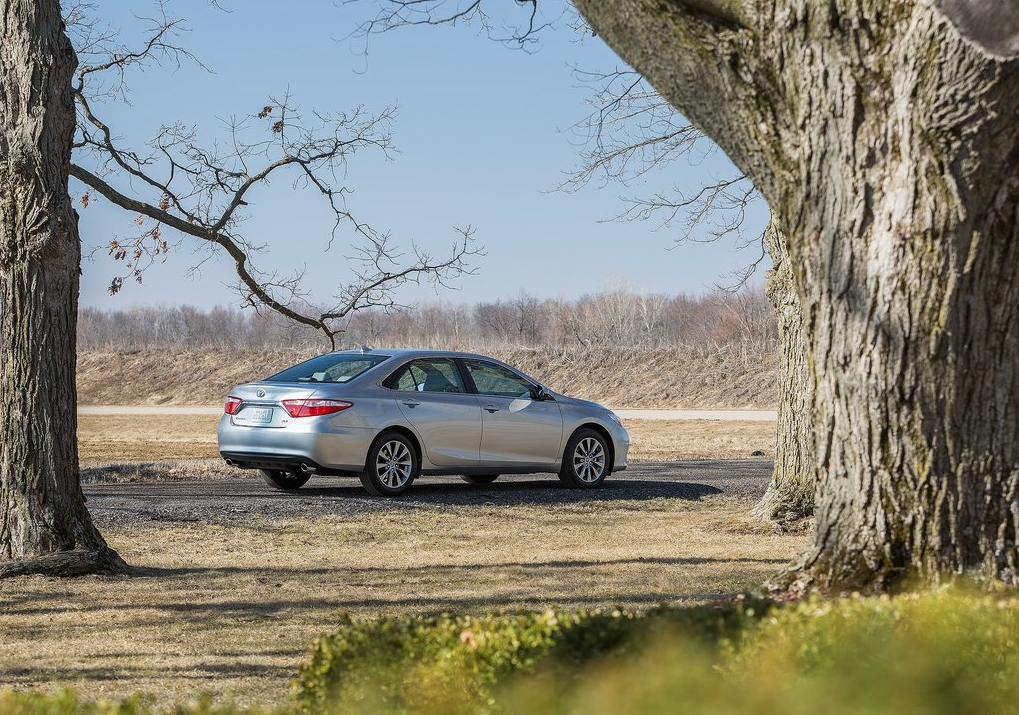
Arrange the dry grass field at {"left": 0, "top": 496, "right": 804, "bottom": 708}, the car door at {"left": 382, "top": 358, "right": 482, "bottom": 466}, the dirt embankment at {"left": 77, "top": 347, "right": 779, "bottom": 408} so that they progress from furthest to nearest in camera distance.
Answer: the dirt embankment at {"left": 77, "top": 347, "right": 779, "bottom": 408} → the car door at {"left": 382, "top": 358, "right": 482, "bottom": 466} → the dry grass field at {"left": 0, "top": 496, "right": 804, "bottom": 708}

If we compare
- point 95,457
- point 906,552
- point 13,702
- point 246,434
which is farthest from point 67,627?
point 95,457

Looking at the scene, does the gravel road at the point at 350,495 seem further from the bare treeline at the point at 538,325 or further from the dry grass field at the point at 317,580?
the bare treeline at the point at 538,325

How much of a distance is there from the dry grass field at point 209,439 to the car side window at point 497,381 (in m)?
7.51

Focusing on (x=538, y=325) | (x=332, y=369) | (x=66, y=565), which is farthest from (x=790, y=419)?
(x=538, y=325)

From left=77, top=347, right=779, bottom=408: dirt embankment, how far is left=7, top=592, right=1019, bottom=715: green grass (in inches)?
1729

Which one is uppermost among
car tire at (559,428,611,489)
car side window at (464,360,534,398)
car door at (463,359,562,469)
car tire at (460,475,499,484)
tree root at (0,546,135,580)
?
car side window at (464,360,534,398)

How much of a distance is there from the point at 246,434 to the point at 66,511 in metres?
4.37

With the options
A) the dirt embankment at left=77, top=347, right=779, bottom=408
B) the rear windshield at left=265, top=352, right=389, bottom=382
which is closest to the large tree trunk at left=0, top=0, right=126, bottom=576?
the rear windshield at left=265, top=352, right=389, bottom=382

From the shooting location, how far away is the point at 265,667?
591 centimetres

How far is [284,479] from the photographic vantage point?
1474 centimetres

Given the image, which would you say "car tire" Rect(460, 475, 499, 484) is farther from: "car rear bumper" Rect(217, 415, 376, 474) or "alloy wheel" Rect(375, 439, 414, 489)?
"car rear bumper" Rect(217, 415, 376, 474)

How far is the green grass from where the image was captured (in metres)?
3.23

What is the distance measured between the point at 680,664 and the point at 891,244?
2757mm

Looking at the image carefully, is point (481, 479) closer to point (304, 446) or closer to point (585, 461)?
point (585, 461)
